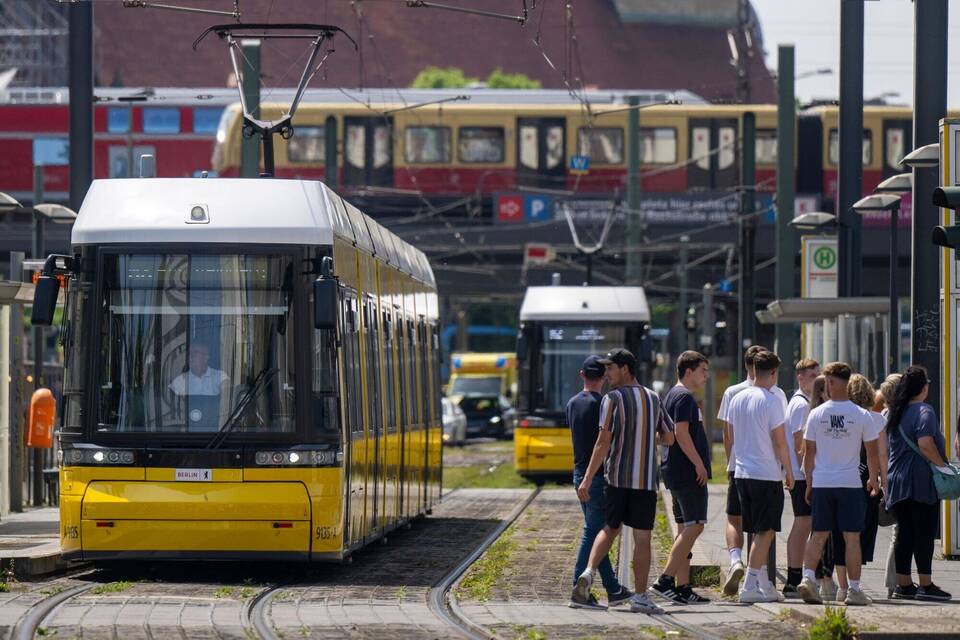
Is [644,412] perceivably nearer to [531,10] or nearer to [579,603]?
[579,603]

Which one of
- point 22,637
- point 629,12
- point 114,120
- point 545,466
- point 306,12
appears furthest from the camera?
point 629,12

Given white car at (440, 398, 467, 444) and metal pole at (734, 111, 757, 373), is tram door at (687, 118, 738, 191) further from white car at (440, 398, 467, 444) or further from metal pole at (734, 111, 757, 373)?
metal pole at (734, 111, 757, 373)

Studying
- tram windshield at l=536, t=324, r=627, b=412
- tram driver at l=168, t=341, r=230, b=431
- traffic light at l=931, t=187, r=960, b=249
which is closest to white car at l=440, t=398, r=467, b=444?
tram windshield at l=536, t=324, r=627, b=412

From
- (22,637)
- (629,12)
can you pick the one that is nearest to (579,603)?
(22,637)

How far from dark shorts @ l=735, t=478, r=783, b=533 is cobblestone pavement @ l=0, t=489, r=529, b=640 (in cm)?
213

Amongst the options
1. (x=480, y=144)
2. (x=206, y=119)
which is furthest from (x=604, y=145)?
(x=206, y=119)

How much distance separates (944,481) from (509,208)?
33.2 metres

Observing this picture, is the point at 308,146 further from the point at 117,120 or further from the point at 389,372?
the point at 389,372

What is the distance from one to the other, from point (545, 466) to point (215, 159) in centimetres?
1912

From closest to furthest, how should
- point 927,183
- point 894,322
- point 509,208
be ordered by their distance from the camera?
point 927,183 → point 894,322 → point 509,208

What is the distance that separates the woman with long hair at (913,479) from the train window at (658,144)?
112 ft

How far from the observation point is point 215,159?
4647 cm

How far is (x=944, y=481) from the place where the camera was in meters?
12.9

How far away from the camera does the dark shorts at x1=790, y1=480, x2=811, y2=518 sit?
13.1 meters
